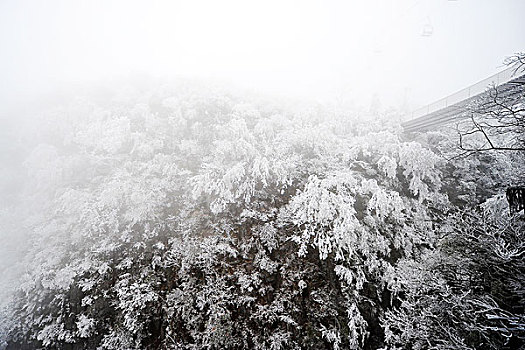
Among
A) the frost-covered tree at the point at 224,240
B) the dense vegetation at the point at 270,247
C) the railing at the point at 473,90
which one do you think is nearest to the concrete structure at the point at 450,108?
the railing at the point at 473,90

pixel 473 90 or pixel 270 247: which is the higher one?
pixel 473 90

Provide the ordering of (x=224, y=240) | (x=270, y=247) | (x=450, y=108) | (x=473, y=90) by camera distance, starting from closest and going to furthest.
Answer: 1. (x=270, y=247)
2. (x=224, y=240)
3. (x=473, y=90)
4. (x=450, y=108)


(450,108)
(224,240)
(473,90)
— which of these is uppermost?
(473,90)

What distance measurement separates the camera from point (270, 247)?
20.8 ft

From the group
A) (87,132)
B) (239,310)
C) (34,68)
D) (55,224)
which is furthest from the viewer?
(34,68)

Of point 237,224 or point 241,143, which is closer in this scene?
point 237,224

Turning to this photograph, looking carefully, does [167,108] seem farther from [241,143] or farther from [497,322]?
[497,322]

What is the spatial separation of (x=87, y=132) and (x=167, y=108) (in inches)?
140

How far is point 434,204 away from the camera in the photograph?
6.95 m

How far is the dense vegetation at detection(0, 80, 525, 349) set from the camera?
4.94 m

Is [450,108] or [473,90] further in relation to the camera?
[450,108]

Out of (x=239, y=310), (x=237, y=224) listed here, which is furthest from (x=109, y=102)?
(x=239, y=310)

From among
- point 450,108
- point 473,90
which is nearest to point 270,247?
point 450,108

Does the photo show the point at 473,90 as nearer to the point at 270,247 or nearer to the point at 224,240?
the point at 270,247
